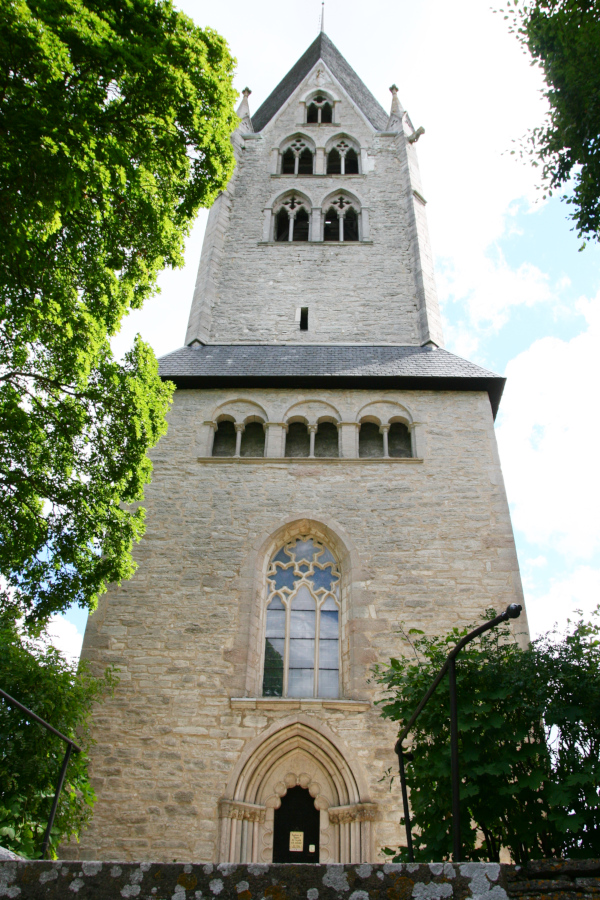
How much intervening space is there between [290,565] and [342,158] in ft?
44.4

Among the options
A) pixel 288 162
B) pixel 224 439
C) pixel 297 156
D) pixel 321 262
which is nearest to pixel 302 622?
pixel 224 439

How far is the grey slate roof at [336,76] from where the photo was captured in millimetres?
22609

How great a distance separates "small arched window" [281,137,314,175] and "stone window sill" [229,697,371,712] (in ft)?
50.6

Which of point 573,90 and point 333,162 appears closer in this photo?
point 573,90

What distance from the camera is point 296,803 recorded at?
8766 mm

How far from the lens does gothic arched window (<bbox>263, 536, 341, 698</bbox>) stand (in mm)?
9711

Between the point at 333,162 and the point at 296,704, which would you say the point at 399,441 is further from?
the point at 333,162

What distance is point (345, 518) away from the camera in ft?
35.5

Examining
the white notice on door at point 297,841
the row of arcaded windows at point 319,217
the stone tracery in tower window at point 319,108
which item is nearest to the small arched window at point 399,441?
the white notice on door at point 297,841

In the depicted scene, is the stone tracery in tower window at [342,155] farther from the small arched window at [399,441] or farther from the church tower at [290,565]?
the small arched window at [399,441]

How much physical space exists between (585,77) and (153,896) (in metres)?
8.85

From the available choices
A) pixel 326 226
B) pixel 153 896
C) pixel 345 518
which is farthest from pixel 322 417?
pixel 153 896

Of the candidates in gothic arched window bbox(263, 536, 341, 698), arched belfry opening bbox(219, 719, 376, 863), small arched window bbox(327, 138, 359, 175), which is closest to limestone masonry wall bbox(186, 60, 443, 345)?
small arched window bbox(327, 138, 359, 175)

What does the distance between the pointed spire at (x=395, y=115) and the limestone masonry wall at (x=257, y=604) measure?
12.0 metres
